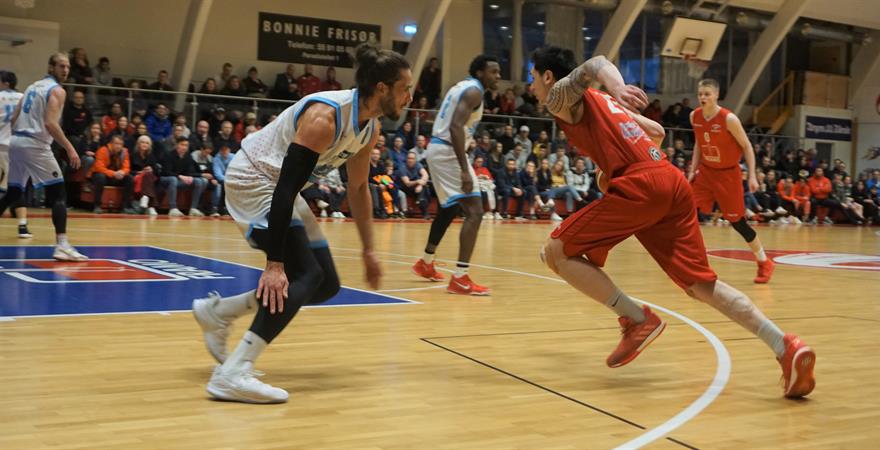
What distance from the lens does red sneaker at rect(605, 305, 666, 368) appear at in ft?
14.2

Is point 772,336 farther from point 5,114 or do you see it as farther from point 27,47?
point 27,47

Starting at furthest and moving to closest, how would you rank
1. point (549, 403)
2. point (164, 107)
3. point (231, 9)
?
point (231, 9) < point (164, 107) < point (549, 403)

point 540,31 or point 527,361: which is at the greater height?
point 540,31

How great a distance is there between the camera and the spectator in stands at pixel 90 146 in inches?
596

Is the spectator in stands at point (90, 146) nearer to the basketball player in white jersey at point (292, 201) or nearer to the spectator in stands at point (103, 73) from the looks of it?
the spectator in stands at point (103, 73)

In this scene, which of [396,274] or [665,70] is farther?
[665,70]

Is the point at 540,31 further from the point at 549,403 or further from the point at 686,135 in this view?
the point at 549,403

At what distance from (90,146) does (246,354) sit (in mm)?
12875

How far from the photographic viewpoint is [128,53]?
20438 mm

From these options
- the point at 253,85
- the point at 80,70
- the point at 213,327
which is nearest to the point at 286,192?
the point at 213,327

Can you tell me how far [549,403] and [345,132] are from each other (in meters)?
1.39

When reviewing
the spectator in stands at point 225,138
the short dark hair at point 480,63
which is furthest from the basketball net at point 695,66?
the short dark hair at point 480,63

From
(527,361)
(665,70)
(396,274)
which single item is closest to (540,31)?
(665,70)

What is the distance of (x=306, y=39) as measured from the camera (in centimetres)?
2230
